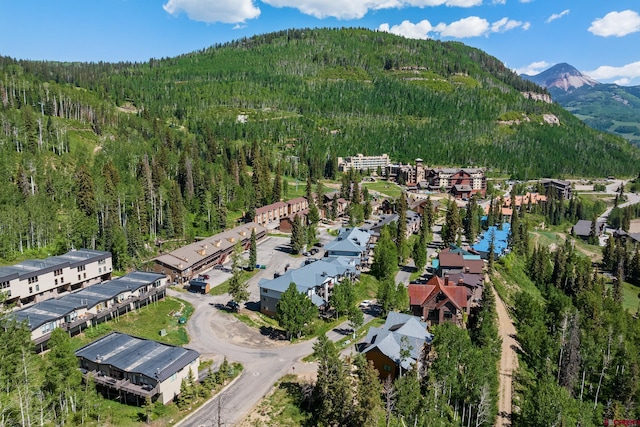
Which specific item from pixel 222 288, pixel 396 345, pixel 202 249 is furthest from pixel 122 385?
pixel 202 249

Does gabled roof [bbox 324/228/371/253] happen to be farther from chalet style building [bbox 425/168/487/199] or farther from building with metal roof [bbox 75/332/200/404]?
chalet style building [bbox 425/168/487/199]

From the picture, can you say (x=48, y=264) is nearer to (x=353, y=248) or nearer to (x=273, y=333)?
(x=273, y=333)

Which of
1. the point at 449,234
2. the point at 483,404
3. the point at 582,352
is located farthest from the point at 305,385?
the point at 449,234

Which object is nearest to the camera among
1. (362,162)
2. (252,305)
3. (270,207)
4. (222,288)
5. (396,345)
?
(396,345)

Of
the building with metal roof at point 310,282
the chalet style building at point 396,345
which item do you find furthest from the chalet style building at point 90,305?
the chalet style building at point 396,345

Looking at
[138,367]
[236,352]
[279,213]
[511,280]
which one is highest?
[279,213]

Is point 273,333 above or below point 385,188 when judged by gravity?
below

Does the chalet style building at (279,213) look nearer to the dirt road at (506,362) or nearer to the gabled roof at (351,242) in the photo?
the gabled roof at (351,242)
